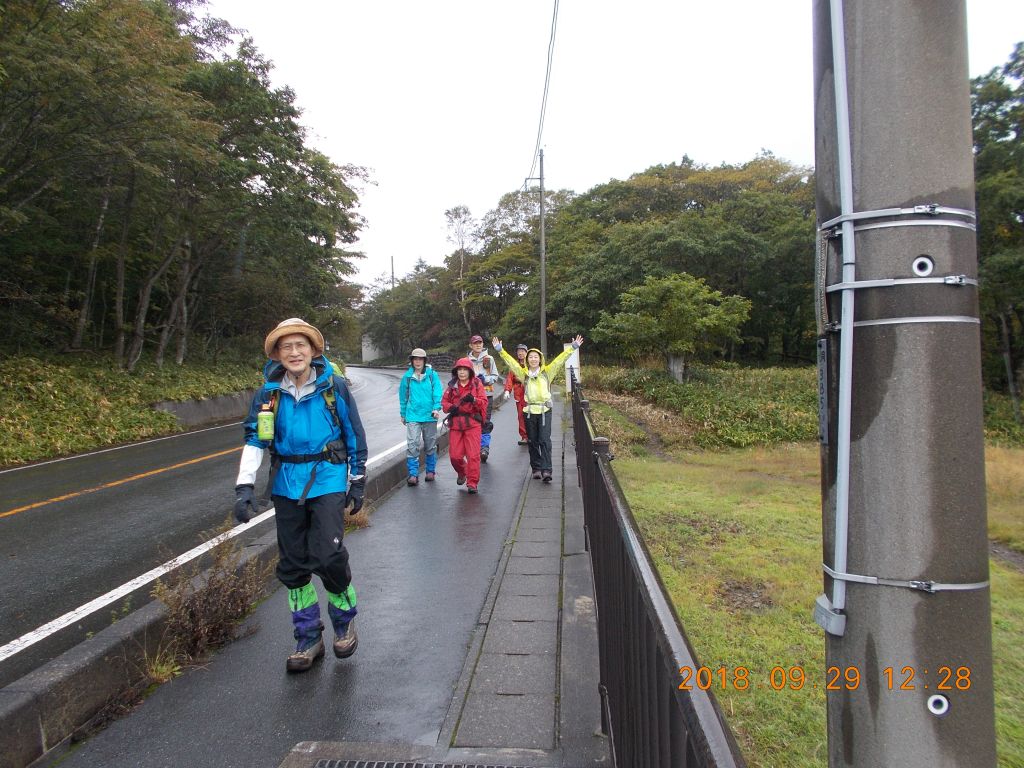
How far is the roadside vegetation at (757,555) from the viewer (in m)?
3.22

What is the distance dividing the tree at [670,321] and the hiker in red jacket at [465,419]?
15.6 m

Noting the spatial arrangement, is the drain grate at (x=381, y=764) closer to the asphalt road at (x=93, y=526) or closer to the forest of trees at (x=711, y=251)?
the asphalt road at (x=93, y=526)

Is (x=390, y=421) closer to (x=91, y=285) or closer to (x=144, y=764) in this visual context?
(x=91, y=285)

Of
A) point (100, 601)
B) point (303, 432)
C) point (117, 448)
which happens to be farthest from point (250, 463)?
point (117, 448)

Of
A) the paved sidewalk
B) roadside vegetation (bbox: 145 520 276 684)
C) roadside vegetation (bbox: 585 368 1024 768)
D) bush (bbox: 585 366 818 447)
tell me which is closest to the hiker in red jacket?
roadside vegetation (bbox: 585 368 1024 768)

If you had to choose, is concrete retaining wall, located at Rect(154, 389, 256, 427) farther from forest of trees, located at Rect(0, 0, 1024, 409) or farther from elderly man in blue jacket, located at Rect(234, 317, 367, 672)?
elderly man in blue jacket, located at Rect(234, 317, 367, 672)

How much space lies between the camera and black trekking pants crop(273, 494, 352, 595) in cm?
345

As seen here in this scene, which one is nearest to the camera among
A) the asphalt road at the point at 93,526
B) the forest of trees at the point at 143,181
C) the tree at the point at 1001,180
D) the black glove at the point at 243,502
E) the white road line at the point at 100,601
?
the black glove at the point at 243,502

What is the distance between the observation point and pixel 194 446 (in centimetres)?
1324

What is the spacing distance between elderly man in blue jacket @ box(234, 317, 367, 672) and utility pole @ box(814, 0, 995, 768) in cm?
271

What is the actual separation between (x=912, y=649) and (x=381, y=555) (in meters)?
4.79

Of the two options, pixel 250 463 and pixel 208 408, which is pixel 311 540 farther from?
pixel 208 408

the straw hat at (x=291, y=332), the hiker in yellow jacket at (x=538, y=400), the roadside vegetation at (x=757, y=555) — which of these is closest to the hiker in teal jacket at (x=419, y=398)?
the hiker in yellow jacket at (x=538, y=400)

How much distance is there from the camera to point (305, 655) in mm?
3523
